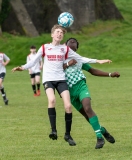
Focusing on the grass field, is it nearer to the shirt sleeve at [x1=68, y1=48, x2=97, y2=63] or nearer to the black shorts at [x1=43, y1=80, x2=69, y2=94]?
the black shorts at [x1=43, y1=80, x2=69, y2=94]

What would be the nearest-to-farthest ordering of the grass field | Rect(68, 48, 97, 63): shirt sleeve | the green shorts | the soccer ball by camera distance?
1. the grass field
2. the green shorts
3. Rect(68, 48, 97, 63): shirt sleeve
4. the soccer ball

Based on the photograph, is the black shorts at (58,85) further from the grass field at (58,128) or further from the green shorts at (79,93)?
the grass field at (58,128)

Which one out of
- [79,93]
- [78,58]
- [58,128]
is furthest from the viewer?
[58,128]

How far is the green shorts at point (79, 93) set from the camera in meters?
10.4

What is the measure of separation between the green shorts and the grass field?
28.9 inches

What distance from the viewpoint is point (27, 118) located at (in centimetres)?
1542

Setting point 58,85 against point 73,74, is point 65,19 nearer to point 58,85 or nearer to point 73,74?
point 73,74

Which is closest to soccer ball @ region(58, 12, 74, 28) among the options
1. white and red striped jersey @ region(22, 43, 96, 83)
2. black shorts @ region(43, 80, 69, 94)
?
white and red striped jersey @ region(22, 43, 96, 83)

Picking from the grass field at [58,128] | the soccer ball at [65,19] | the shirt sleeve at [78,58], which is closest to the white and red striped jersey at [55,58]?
the shirt sleeve at [78,58]

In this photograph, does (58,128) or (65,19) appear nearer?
(65,19)

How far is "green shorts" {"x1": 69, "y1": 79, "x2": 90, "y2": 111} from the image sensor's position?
1045cm

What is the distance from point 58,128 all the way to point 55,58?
3048 mm

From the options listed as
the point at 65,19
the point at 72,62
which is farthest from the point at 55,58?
the point at 65,19

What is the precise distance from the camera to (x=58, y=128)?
13383 millimetres
